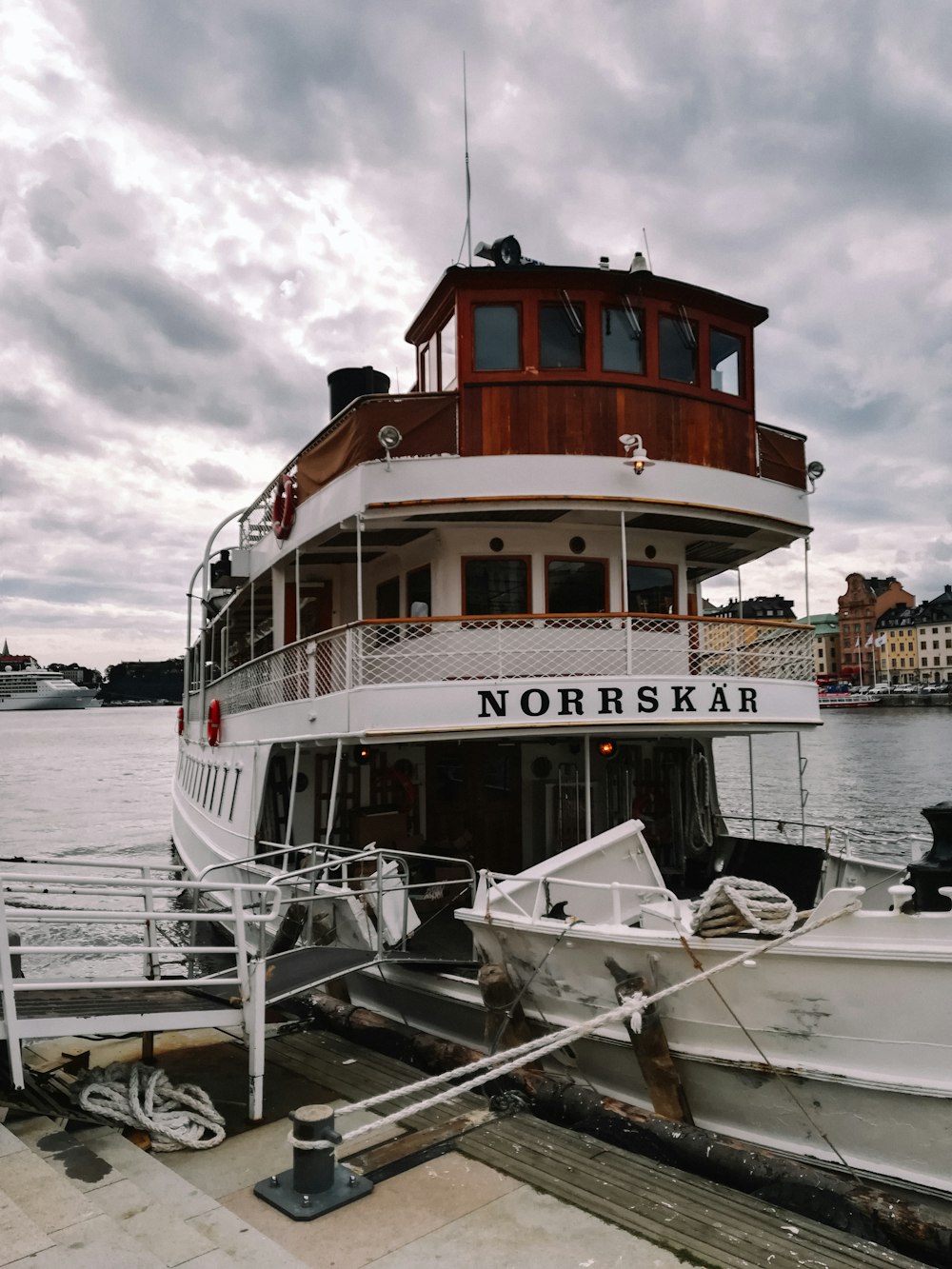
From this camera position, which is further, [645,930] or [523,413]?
[523,413]

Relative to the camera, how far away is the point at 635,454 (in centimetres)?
1160

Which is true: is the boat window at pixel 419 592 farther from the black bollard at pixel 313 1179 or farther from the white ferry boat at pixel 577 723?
the black bollard at pixel 313 1179

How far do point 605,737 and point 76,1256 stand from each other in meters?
8.77

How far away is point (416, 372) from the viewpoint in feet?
47.6

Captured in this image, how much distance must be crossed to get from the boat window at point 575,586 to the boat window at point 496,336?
254cm

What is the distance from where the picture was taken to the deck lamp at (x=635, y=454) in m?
11.5

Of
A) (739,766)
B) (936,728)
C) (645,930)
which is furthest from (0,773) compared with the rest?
(936,728)

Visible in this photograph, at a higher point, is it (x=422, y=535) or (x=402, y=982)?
(x=422, y=535)

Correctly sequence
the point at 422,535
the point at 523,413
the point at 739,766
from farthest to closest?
the point at 739,766 < the point at 422,535 < the point at 523,413

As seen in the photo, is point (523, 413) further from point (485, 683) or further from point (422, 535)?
point (485, 683)

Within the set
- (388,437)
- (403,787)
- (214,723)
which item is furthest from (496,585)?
(214,723)

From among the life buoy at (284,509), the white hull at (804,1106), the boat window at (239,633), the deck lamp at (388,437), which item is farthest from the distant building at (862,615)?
the white hull at (804,1106)

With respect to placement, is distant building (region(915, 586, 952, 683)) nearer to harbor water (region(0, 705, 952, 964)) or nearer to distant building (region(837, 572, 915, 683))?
distant building (region(837, 572, 915, 683))

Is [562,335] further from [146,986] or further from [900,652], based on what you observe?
[900,652]
